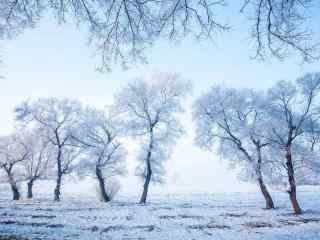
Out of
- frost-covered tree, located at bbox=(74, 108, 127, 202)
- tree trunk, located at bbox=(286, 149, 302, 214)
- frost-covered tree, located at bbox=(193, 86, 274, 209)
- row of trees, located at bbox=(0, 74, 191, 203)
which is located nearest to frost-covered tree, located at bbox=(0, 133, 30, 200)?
row of trees, located at bbox=(0, 74, 191, 203)

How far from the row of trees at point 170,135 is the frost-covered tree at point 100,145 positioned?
0.10 m

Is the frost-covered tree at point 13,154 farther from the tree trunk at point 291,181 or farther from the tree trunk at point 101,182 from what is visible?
the tree trunk at point 291,181

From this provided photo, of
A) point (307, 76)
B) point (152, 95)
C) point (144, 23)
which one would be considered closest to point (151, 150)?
point (152, 95)

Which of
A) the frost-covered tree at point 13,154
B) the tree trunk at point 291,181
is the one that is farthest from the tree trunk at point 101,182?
the tree trunk at point 291,181

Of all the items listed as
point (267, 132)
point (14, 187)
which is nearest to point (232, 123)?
point (267, 132)

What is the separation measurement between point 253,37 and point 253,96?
19226 mm

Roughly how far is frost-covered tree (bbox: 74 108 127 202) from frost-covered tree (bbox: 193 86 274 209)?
9258 millimetres

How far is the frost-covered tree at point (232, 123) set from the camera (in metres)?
21.8

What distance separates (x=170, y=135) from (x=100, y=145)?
787 centimetres

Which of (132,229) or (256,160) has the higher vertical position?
(256,160)

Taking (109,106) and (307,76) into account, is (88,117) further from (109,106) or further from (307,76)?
(307,76)

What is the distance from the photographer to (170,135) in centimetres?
2712

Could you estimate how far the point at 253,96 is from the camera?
22594 millimetres

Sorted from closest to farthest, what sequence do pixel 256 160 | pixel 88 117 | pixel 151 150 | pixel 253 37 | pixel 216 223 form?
pixel 253 37 < pixel 216 223 < pixel 256 160 < pixel 151 150 < pixel 88 117
